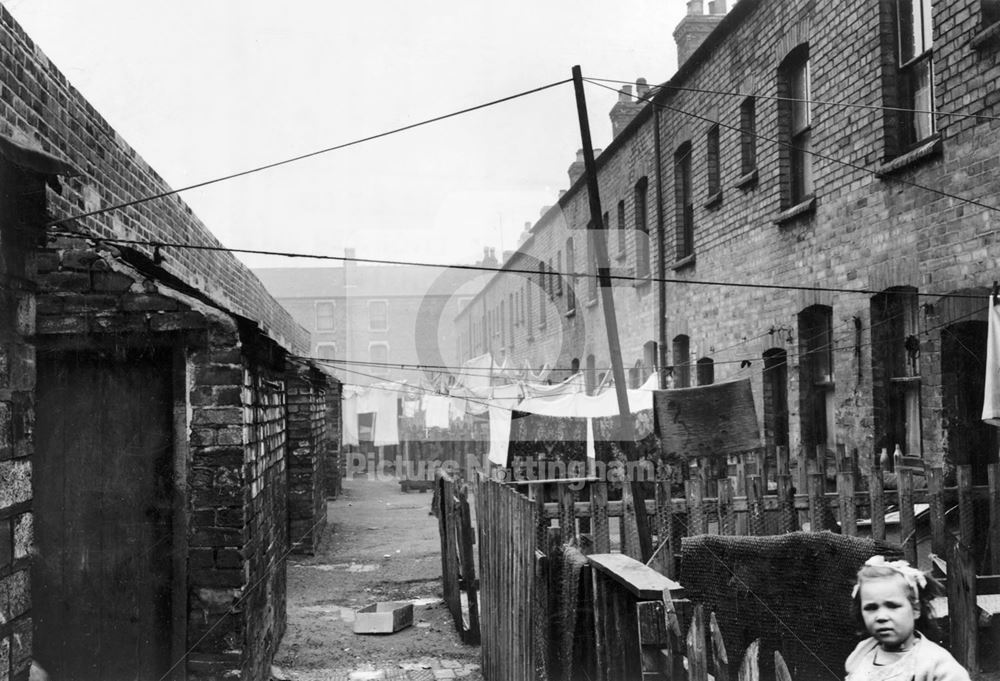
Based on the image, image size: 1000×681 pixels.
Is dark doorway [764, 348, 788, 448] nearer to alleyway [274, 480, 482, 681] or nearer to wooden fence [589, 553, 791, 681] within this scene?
alleyway [274, 480, 482, 681]

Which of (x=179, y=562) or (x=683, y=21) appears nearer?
(x=179, y=562)

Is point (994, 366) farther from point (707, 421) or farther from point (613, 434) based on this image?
point (613, 434)

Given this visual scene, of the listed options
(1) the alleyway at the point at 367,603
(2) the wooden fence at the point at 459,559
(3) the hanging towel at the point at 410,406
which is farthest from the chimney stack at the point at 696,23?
(3) the hanging towel at the point at 410,406

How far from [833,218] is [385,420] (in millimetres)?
15880

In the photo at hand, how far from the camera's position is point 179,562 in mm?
4906

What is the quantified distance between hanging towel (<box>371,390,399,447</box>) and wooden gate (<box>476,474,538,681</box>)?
1708 cm

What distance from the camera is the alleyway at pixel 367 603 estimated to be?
252 inches

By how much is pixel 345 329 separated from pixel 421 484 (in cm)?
3662

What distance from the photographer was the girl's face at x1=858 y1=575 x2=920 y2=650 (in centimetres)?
285

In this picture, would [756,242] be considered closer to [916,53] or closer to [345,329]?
[916,53]

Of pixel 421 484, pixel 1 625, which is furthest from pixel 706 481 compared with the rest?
pixel 421 484

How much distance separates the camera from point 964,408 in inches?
306

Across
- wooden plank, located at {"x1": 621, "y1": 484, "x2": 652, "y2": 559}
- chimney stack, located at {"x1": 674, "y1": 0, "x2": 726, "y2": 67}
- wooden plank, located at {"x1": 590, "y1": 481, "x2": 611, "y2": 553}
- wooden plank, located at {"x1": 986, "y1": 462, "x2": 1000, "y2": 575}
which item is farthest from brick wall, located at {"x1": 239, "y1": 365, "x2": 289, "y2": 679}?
chimney stack, located at {"x1": 674, "y1": 0, "x2": 726, "y2": 67}

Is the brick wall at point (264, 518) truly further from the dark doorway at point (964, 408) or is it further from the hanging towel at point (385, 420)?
the hanging towel at point (385, 420)
